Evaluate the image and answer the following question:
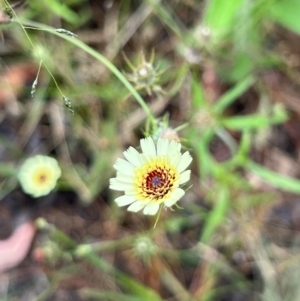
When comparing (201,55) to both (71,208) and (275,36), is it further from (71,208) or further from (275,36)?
(71,208)

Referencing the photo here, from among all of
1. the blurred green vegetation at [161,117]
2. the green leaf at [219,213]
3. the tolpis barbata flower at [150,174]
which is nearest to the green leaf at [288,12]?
the blurred green vegetation at [161,117]

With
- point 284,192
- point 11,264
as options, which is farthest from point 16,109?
point 284,192

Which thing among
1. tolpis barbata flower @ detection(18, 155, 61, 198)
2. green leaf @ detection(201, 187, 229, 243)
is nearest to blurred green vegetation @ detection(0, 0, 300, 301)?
green leaf @ detection(201, 187, 229, 243)

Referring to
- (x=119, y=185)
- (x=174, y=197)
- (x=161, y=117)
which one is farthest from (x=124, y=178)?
(x=161, y=117)

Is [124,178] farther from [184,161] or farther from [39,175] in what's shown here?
[39,175]

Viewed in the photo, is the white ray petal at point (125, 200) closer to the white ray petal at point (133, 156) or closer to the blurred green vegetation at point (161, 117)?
the white ray petal at point (133, 156)

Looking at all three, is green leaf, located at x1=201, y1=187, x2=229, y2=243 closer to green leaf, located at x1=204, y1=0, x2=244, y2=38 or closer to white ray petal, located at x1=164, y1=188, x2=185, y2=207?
green leaf, located at x1=204, y1=0, x2=244, y2=38
